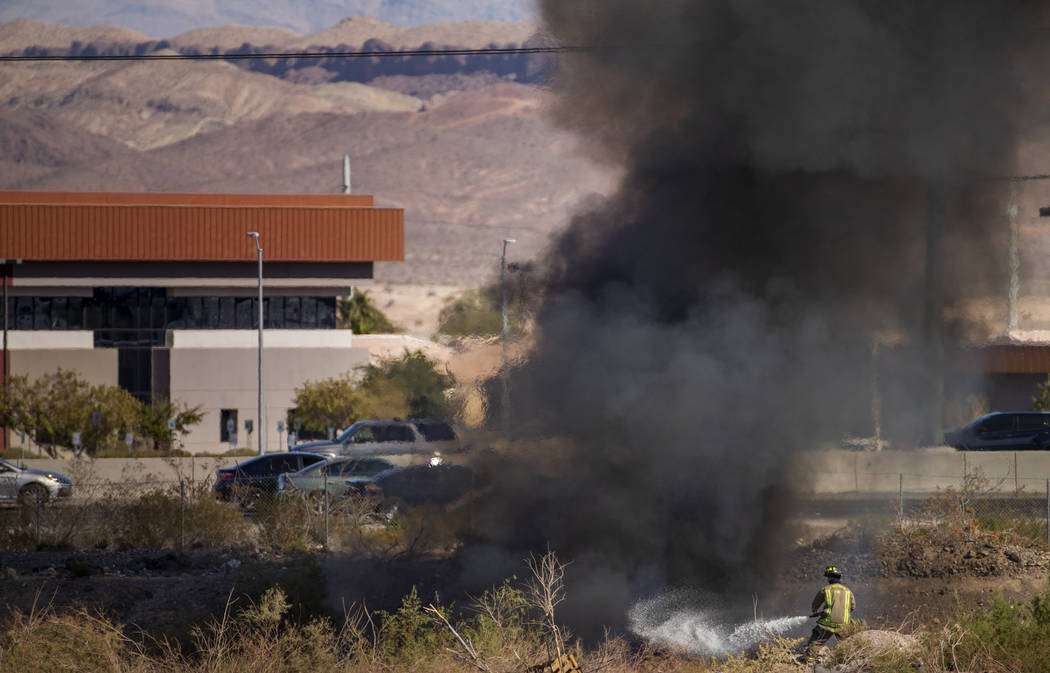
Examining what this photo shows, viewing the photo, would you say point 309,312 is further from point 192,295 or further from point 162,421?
point 162,421

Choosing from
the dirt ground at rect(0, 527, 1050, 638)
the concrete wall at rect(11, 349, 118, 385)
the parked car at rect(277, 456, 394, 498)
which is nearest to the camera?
the dirt ground at rect(0, 527, 1050, 638)

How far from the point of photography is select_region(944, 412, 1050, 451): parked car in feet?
102

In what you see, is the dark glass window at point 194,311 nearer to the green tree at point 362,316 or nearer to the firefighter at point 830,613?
the green tree at point 362,316

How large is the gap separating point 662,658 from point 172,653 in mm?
5410

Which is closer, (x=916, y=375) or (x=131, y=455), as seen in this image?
(x=916, y=375)

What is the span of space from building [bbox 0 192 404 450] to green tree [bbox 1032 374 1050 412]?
2520 centimetres

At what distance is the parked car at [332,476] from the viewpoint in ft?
70.2

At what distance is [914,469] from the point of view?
67.8 ft

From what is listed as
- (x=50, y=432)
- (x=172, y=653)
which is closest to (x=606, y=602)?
(x=172, y=653)

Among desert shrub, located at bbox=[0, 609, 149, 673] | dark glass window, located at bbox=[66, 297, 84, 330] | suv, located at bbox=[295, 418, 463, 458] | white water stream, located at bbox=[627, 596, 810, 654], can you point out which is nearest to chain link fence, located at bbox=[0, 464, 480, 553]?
suv, located at bbox=[295, 418, 463, 458]

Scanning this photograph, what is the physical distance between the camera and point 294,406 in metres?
50.3

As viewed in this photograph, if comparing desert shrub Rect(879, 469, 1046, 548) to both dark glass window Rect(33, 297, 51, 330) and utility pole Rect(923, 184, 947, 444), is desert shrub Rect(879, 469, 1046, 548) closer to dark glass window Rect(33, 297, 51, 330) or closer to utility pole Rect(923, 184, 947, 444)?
utility pole Rect(923, 184, 947, 444)

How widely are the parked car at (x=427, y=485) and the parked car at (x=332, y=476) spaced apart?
1.14 meters

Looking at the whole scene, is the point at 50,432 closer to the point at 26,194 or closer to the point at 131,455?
the point at 131,455
